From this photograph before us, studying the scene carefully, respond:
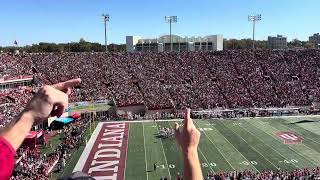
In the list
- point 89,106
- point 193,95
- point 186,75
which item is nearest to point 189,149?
point 89,106

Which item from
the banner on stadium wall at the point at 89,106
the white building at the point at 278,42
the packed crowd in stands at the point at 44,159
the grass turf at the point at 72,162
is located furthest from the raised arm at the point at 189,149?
the white building at the point at 278,42

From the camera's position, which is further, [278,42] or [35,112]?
[278,42]

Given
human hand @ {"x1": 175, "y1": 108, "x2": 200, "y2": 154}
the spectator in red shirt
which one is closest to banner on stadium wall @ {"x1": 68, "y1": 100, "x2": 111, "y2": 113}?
human hand @ {"x1": 175, "y1": 108, "x2": 200, "y2": 154}

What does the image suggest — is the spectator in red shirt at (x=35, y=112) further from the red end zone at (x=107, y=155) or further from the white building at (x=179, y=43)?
the white building at (x=179, y=43)

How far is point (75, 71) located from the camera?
4828cm

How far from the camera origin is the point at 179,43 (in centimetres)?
8650

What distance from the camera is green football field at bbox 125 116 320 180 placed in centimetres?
2384

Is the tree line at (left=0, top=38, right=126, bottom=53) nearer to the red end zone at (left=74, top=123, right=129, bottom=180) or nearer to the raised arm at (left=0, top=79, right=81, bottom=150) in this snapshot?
the red end zone at (left=74, top=123, right=129, bottom=180)

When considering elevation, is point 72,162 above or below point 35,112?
below

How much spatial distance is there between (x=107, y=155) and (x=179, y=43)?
203 feet

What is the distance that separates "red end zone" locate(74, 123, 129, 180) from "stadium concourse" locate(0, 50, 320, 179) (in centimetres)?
35

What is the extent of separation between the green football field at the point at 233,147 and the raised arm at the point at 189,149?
20.3 meters

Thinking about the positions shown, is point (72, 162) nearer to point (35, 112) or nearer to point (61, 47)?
point (35, 112)

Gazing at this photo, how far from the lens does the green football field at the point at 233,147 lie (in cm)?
2384
